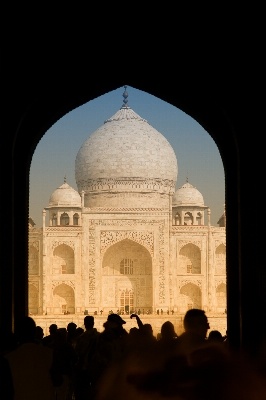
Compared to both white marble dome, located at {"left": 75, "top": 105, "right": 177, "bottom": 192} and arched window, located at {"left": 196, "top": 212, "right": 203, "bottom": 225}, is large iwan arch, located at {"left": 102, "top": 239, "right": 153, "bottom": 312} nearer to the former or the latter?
white marble dome, located at {"left": 75, "top": 105, "right": 177, "bottom": 192}

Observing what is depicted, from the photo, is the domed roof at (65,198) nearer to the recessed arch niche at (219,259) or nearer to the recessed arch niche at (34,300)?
the recessed arch niche at (34,300)

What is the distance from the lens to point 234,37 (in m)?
8.15

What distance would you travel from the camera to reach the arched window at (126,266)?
3641 cm

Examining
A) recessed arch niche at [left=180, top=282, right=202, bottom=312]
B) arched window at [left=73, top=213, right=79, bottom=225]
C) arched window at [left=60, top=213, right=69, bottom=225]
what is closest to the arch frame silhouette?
recessed arch niche at [left=180, top=282, right=202, bottom=312]

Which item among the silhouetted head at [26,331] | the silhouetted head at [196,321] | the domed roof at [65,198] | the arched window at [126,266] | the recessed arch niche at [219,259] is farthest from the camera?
the domed roof at [65,198]

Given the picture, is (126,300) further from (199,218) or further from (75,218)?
(199,218)

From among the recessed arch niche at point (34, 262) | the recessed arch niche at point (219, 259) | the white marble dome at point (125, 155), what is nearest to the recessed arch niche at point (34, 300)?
the recessed arch niche at point (34, 262)

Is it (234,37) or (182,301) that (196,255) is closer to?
(182,301)

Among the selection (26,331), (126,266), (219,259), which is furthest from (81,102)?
(219,259)

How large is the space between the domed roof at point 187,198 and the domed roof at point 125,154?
0.78 meters

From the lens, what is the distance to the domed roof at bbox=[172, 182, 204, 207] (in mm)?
39812

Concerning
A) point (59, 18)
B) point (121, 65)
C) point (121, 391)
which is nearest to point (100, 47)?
point (121, 65)

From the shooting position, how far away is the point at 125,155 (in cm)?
3938

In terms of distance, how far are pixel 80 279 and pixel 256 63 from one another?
27194 mm
